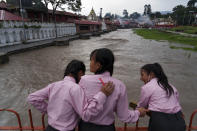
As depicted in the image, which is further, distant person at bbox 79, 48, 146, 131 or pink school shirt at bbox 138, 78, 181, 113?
pink school shirt at bbox 138, 78, 181, 113

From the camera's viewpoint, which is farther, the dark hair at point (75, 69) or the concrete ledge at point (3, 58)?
the concrete ledge at point (3, 58)

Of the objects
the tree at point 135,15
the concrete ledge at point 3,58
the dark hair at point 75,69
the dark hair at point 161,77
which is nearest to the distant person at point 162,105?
the dark hair at point 161,77

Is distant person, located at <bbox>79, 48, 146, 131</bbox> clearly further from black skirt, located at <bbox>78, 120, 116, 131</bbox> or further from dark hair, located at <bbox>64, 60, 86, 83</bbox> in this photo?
dark hair, located at <bbox>64, 60, 86, 83</bbox>

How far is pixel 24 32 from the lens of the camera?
17109mm

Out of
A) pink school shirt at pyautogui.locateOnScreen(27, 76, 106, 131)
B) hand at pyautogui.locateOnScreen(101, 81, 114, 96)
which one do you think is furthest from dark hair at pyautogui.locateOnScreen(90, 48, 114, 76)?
pink school shirt at pyautogui.locateOnScreen(27, 76, 106, 131)

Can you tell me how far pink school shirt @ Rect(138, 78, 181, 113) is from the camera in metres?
1.76

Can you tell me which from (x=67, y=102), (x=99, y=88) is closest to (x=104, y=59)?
(x=99, y=88)

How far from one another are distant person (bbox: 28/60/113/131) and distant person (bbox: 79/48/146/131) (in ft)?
0.24

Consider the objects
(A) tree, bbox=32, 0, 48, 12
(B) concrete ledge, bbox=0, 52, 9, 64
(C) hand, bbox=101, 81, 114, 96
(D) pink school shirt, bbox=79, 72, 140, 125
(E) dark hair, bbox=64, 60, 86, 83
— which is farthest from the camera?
(A) tree, bbox=32, 0, 48, 12

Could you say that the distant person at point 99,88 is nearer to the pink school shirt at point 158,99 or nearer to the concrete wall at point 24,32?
the pink school shirt at point 158,99

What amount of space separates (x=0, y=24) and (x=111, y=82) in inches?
614

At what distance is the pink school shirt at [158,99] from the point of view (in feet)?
5.76

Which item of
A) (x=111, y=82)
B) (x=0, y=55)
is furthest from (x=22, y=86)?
(x=111, y=82)

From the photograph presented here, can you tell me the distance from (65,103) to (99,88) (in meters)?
0.38
